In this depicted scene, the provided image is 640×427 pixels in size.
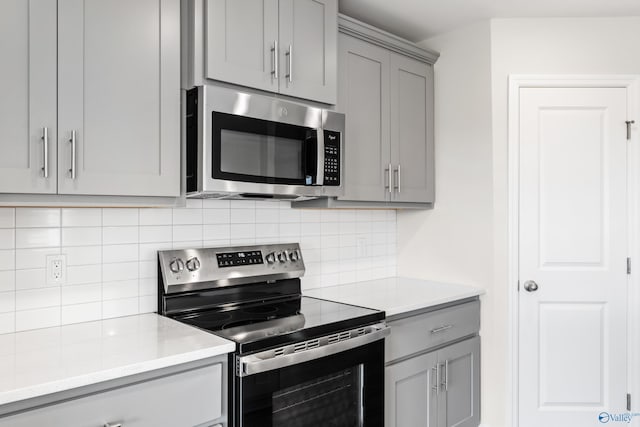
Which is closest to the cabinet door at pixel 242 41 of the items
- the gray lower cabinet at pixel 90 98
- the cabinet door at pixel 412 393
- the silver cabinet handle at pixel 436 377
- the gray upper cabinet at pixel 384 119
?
the gray lower cabinet at pixel 90 98

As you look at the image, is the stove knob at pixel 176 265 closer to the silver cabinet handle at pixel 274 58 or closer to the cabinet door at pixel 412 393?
the silver cabinet handle at pixel 274 58

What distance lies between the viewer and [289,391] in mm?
1688

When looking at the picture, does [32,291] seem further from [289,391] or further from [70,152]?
[289,391]

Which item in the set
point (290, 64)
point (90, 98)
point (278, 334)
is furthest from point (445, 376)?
point (90, 98)

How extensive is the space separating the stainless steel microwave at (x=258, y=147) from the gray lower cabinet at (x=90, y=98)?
91 mm

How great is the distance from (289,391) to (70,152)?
1074mm

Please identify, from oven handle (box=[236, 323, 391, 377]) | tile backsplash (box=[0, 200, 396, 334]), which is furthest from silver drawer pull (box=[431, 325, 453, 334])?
tile backsplash (box=[0, 200, 396, 334])

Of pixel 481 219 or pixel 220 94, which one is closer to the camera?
pixel 220 94

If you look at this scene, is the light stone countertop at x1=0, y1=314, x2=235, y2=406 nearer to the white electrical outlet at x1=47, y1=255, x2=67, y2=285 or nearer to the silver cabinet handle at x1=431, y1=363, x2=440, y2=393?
the white electrical outlet at x1=47, y1=255, x2=67, y2=285

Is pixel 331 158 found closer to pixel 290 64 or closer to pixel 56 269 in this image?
pixel 290 64

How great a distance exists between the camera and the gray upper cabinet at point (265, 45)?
1.76m

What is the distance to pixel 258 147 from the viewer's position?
191 centimetres

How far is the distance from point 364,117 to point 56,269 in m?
1.55

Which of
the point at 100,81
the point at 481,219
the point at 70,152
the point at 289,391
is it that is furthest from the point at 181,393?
the point at 481,219
